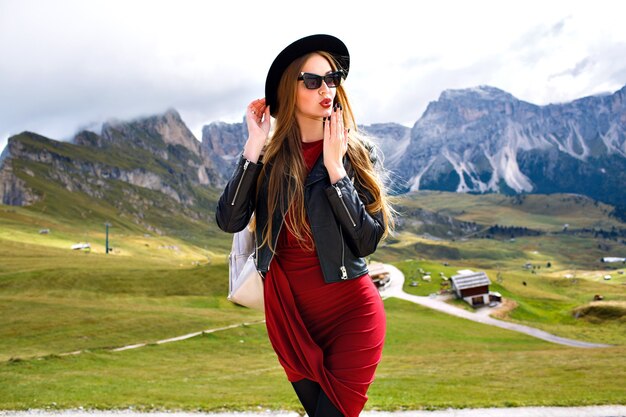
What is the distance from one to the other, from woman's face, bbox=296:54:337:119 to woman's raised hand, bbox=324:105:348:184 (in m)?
0.28

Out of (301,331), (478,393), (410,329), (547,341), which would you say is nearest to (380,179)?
(301,331)

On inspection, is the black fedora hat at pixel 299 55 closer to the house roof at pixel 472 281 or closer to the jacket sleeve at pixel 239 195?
the jacket sleeve at pixel 239 195

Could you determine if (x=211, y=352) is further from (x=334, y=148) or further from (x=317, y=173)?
(x=334, y=148)

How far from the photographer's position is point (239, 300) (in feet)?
18.4

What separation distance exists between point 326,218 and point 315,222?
0.11 metres

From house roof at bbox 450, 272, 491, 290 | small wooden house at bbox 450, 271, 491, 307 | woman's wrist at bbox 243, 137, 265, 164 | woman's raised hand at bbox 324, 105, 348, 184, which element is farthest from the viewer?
house roof at bbox 450, 272, 491, 290

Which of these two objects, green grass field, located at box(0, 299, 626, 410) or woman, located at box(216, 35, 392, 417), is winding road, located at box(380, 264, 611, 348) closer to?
green grass field, located at box(0, 299, 626, 410)

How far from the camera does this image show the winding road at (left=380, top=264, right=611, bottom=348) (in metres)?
65.3

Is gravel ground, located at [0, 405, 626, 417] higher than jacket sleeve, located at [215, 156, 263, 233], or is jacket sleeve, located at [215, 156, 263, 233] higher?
jacket sleeve, located at [215, 156, 263, 233]

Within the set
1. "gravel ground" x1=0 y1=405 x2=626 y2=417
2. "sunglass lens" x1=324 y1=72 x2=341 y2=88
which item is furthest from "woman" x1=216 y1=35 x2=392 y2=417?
"gravel ground" x1=0 y1=405 x2=626 y2=417

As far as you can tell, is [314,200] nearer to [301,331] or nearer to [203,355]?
[301,331]

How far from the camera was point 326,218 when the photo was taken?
5.00m

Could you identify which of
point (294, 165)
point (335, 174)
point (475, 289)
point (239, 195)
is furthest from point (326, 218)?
point (475, 289)

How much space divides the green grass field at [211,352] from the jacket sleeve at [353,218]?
8866 mm
